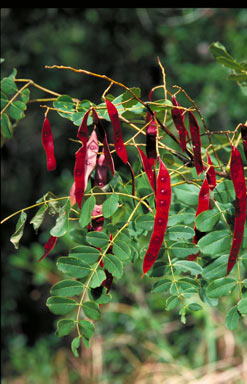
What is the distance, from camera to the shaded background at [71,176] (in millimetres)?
2086

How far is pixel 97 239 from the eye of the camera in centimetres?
58

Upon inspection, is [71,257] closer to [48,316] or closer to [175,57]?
[48,316]

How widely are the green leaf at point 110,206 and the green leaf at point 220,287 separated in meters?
0.15

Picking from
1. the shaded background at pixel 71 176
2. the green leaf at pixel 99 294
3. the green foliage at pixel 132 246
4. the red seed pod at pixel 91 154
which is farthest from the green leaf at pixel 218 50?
the shaded background at pixel 71 176

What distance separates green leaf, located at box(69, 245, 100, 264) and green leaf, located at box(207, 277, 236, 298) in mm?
143

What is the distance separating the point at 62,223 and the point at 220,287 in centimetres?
21

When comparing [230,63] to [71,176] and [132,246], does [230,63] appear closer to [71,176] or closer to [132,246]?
[132,246]

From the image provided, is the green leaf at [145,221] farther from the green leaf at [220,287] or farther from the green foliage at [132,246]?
the green leaf at [220,287]

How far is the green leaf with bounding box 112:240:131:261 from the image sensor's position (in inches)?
22.5

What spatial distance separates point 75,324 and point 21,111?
1.18 ft

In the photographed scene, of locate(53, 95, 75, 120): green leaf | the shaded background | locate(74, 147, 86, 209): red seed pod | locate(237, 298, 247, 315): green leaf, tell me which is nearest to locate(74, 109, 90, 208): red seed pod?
locate(74, 147, 86, 209): red seed pod

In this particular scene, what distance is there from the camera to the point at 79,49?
3.75 meters

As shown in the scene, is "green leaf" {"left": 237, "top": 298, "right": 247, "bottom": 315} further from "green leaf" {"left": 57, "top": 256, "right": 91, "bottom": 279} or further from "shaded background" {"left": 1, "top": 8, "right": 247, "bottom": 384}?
"shaded background" {"left": 1, "top": 8, "right": 247, "bottom": 384}

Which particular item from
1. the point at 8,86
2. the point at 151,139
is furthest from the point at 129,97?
the point at 8,86
